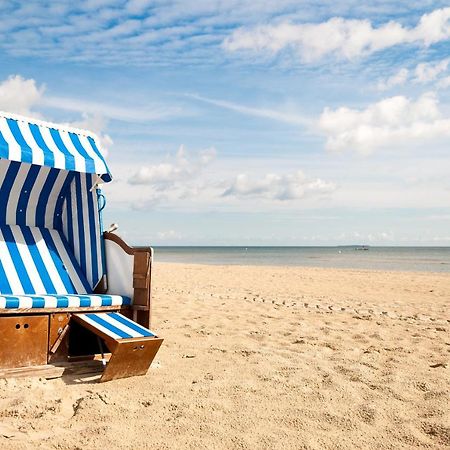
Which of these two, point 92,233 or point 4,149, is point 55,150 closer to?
point 4,149

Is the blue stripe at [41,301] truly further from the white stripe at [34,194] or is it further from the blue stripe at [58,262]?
the white stripe at [34,194]

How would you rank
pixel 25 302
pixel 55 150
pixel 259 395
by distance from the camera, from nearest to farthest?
pixel 259 395
pixel 25 302
pixel 55 150

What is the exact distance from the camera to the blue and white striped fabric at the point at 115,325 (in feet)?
13.0

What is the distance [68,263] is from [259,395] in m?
2.50

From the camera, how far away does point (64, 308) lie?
4.18 metres

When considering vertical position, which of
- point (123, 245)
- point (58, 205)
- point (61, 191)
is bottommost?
point (123, 245)

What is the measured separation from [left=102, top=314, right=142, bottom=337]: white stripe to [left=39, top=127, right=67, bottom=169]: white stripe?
1.31 meters

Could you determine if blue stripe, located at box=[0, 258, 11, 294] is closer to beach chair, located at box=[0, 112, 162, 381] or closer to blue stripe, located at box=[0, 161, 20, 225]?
beach chair, located at box=[0, 112, 162, 381]

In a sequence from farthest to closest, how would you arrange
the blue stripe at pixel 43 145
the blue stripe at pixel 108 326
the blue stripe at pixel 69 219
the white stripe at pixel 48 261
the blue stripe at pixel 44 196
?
1. the blue stripe at pixel 69 219
2. the blue stripe at pixel 44 196
3. the white stripe at pixel 48 261
4. the blue stripe at pixel 43 145
5. the blue stripe at pixel 108 326

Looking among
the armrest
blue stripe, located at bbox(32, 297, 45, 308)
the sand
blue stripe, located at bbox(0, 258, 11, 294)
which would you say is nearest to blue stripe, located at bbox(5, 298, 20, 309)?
blue stripe, located at bbox(32, 297, 45, 308)

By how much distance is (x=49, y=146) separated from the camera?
454cm

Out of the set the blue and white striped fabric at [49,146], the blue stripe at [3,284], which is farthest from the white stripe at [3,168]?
the blue stripe at [3,284]

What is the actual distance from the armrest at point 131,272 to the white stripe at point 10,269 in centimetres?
82

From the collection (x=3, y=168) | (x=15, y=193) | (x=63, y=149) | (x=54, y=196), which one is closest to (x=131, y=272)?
(x=63, y=149)
